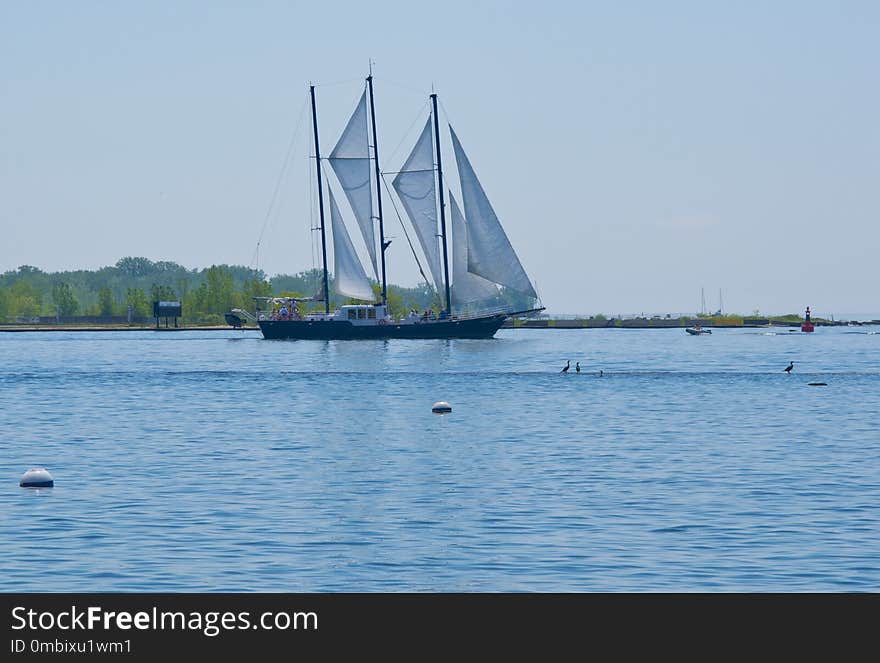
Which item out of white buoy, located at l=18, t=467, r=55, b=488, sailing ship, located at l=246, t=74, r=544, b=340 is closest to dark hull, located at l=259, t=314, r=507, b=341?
sailing ship, located at l=246, t=74, r=544, b=340

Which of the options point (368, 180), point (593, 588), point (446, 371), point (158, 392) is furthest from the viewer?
point (368, 180)

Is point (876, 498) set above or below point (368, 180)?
below

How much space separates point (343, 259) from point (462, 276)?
41.6 ft

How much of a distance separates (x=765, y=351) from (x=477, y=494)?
10815 cm

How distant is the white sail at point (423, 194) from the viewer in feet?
475

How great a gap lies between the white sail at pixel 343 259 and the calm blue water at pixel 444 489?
68.6 metres

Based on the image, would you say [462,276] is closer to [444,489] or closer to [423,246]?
[423,246]

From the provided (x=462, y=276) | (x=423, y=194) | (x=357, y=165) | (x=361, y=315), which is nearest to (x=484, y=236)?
(x=462, y=276)

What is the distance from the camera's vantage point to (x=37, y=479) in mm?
32094
